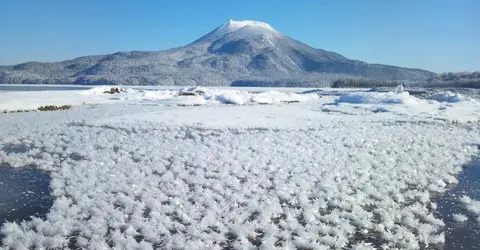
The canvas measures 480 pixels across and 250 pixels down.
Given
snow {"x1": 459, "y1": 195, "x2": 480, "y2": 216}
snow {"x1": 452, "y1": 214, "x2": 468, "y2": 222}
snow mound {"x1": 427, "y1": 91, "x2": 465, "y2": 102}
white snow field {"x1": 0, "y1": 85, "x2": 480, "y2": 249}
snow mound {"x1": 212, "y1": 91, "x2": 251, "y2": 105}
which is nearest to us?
white snow field {"x1": 0, "y1": 85, "x2": 480, "y2": 249}

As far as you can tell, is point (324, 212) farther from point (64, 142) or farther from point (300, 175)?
point (64, 142)

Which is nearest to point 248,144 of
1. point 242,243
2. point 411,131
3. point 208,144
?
point 208,144

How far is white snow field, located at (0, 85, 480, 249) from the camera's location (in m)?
4.21

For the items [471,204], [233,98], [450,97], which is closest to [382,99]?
[450,97]

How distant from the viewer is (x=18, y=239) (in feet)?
13.1

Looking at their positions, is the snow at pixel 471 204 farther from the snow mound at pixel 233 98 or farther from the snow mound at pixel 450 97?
the snow mound at pixel 450 97

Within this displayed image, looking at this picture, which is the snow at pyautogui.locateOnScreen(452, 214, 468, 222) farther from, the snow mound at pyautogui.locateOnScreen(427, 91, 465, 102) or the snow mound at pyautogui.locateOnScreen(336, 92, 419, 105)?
the snow mound at pyautogui.locateOnScreen(427, 91, 465, 102)

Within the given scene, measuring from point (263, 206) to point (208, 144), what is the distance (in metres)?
5.23

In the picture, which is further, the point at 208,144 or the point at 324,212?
the point at 208,144

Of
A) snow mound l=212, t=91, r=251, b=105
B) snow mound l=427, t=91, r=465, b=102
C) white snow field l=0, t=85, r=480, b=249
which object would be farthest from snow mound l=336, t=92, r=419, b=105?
white snow field l=0, t=85, r=480, b=249

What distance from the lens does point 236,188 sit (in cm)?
608

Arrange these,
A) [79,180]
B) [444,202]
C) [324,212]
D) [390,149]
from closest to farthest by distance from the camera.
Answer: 1. [324,212]
2. [444,202]
3. [79,180]
4. [390,149]

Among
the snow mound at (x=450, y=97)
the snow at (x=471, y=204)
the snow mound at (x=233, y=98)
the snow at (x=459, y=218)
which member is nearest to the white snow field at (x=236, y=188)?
the snow at (x=459, y=218)

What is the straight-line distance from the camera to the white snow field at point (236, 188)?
4.21m
